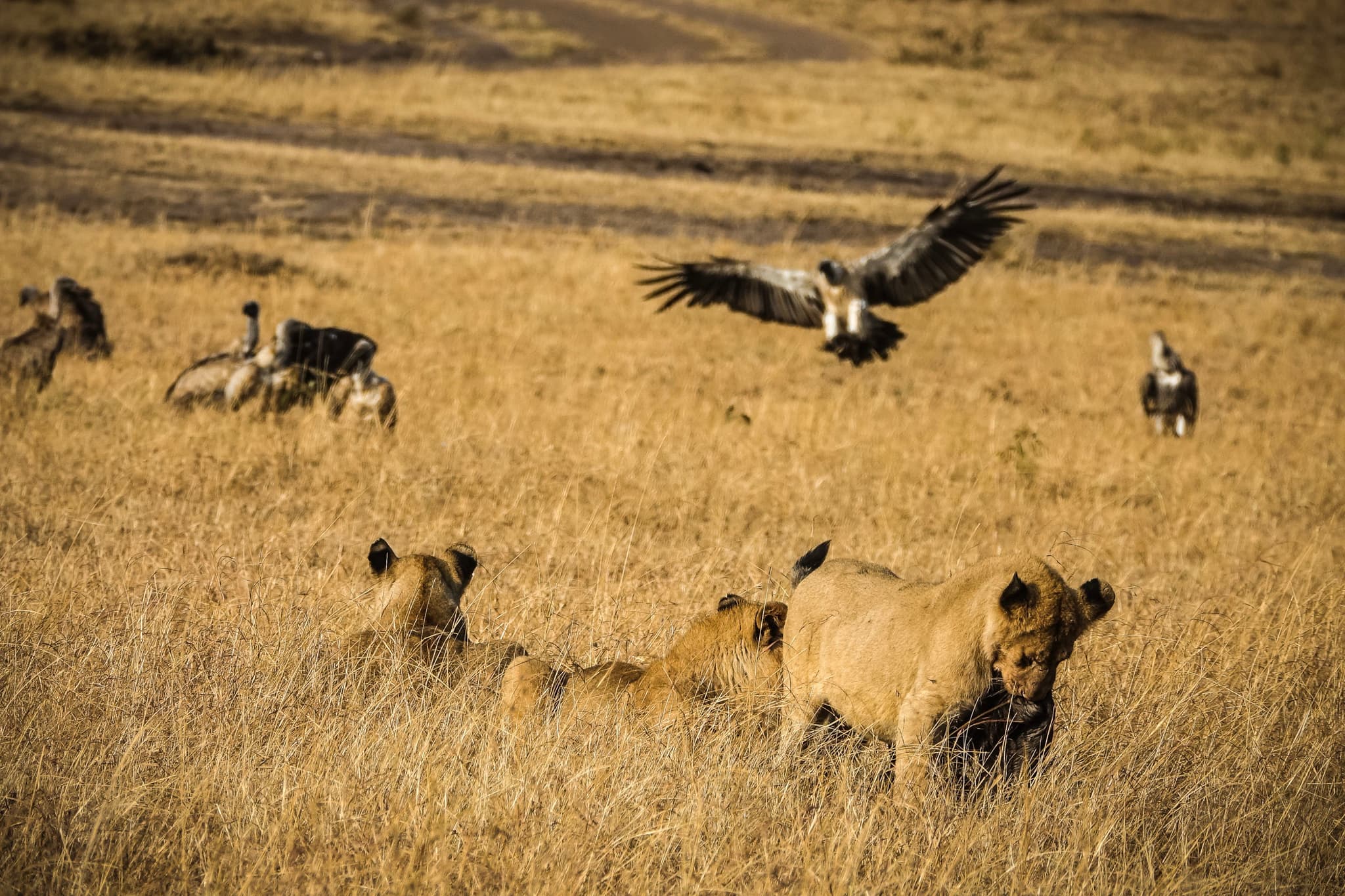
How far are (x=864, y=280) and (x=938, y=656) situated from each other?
6.95 meters

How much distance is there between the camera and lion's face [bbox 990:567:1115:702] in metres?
3.24

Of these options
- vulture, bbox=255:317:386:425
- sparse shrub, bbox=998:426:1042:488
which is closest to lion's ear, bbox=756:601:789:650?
sparse shrub, bbox=998:426:1042:488

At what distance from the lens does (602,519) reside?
6812 mm

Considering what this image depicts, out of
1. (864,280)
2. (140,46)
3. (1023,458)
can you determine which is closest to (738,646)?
(1023,458)

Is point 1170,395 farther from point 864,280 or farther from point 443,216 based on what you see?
point 443,216

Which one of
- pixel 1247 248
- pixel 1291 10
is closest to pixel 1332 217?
pixel 1247 248

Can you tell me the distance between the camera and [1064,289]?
16859 millimetres

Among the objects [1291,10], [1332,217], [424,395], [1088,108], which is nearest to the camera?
[424,395]

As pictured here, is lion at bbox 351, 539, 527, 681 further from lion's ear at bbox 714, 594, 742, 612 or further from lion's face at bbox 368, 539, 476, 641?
lion's ear at bbox 714, 594, 742, 612

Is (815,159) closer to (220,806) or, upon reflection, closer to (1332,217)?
(1332,217)

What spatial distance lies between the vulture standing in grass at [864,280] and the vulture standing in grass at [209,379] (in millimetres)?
2782

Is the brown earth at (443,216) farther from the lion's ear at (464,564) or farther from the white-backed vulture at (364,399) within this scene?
the lion's ear at (464,564)

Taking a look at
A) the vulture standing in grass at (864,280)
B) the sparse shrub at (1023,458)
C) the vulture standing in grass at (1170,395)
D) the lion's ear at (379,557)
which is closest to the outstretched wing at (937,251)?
the vulture standing in grass at (864,280)

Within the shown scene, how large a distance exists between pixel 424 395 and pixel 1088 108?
34516 millimetres
